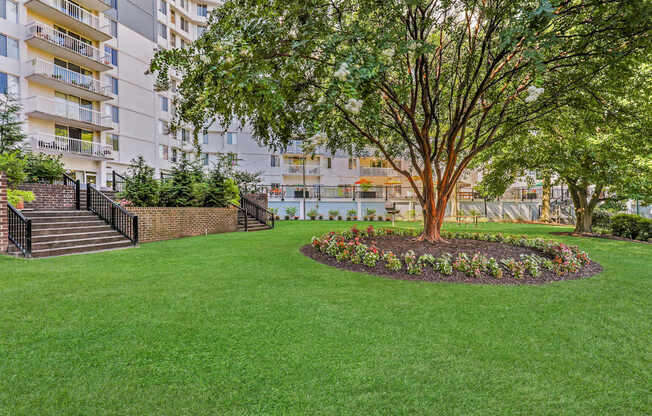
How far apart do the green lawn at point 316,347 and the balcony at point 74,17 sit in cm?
2087

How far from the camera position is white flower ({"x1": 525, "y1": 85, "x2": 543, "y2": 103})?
864 centimetres

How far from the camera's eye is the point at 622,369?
2.79 m

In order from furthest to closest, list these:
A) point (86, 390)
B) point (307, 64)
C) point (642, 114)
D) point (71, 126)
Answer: point (71, 126) → point (642, 114) → point (307, 64) → point (86, 390)

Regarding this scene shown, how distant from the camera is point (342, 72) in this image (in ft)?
14.2

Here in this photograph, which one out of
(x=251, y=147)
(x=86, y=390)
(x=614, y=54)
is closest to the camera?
(x=86, y=390)

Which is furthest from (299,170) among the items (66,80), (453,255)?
(453,255)

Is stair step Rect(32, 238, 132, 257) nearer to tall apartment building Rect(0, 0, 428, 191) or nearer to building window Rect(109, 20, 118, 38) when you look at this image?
tall apartment building Rect(0, 0, 428, 191)

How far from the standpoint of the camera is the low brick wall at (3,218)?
7457 millimetres

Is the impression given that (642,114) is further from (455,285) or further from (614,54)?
(455,285)

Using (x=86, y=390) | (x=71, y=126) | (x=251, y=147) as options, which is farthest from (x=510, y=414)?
(x=251, y=147)

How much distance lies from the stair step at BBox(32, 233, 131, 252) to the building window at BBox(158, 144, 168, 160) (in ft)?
64.6

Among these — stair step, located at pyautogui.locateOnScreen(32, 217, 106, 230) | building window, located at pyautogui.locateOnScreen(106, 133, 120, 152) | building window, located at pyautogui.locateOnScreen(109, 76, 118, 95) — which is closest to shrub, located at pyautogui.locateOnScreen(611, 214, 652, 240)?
stair step, located at pyautogui.locateOnScreen(32, 217, 106, 230)

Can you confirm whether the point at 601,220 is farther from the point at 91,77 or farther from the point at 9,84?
the point at 9,84

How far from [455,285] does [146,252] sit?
25.9 ft
